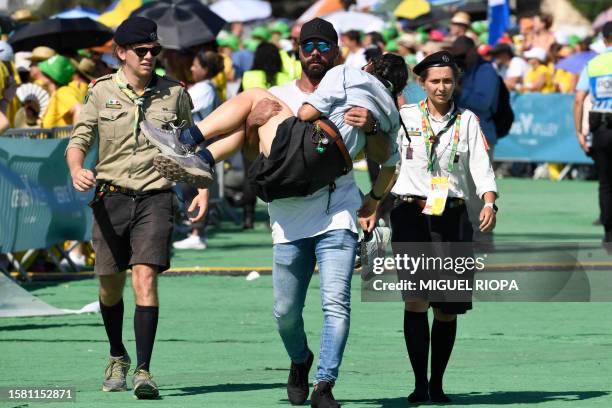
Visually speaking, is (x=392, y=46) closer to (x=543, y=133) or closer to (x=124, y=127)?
(x=543, y=133)

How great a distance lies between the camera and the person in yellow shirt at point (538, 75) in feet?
97.1

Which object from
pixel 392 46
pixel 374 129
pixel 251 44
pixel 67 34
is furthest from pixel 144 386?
pixel 251 44

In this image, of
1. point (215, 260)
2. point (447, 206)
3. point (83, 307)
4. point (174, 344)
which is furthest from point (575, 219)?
point (447, 206)

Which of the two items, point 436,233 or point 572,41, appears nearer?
point 436,233

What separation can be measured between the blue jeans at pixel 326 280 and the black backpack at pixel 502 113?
23.8 ft

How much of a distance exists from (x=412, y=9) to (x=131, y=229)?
29081mm

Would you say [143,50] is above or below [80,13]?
above

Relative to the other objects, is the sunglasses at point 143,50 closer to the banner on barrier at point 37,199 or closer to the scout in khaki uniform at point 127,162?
the scout in khaki uniform at point 127,162

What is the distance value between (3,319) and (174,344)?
Answer: 1.98 metres

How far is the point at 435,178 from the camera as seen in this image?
9.12 m

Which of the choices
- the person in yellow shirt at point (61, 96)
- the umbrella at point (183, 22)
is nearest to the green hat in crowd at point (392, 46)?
the umbrella at point (183, 22)

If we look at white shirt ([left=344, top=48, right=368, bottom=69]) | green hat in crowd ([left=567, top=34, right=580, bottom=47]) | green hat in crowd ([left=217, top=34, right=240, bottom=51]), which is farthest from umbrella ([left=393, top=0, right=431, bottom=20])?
white shirt ([left=344, top=48, right=368, bottom=69])

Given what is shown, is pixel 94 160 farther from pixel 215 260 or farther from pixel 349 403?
pixel 349 403

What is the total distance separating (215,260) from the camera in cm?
1734
